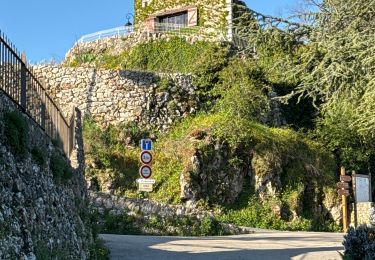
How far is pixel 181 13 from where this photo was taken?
3164cm

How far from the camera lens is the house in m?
30.2

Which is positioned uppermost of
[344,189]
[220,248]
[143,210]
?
[344,189]

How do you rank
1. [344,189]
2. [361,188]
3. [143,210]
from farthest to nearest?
[361,188]
[344,189]
[143,210]

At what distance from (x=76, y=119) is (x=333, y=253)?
8.59 meters

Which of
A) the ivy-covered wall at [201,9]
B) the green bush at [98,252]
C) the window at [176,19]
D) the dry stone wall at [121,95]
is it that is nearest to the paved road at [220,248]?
the green bush at [98,252]

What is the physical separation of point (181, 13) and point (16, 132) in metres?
25.6

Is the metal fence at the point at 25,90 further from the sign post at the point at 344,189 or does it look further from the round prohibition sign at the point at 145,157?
the sign post at the point at 344,189

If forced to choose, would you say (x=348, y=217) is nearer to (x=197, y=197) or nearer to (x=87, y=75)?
(x=197, y=197)

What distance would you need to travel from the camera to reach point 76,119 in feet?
59.0

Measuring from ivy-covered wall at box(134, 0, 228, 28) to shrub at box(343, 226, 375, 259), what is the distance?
19.6 m

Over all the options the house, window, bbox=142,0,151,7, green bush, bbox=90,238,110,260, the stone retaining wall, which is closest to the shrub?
green bush, bbox=90,238,110,260

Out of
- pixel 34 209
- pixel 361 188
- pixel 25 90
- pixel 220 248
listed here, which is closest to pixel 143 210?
pixel 220 248

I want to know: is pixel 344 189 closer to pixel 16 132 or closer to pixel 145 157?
pixel 145 157

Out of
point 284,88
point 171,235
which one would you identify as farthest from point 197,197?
point 284,88
